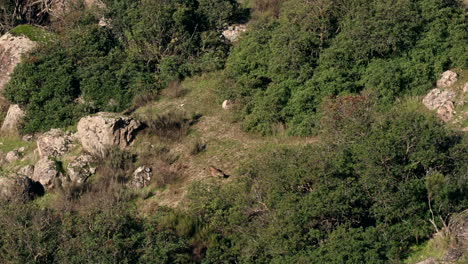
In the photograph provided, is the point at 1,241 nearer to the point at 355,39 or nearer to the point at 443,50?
the point at 355,39

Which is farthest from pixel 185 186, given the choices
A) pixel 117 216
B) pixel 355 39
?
pixel 355 39

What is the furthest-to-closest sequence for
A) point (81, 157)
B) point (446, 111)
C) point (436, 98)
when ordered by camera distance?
point (81, 157) < point (436, 98) < point (446, 111)

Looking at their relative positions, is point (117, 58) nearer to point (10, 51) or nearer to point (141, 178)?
point (10, 51)

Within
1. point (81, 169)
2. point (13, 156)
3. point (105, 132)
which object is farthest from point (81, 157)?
point (13, 156)

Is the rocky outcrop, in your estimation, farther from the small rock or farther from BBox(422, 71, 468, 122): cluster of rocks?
BBox(422, 71, 468, 122): cluster of rocks

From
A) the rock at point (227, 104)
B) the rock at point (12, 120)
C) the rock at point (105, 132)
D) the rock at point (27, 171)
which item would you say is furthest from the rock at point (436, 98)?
the rock at point (12, 120)
